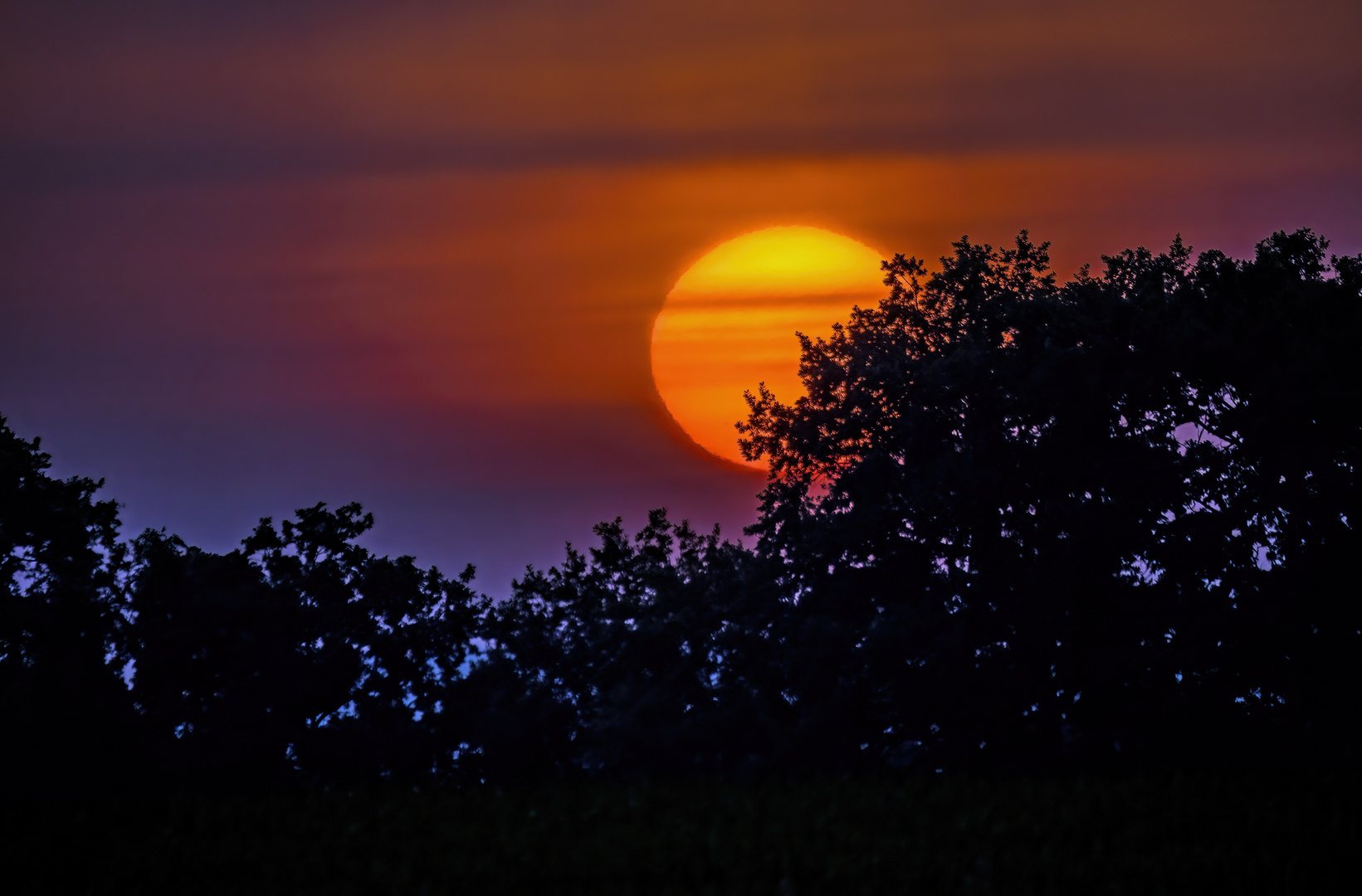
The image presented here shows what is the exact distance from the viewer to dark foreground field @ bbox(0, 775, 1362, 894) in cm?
1398

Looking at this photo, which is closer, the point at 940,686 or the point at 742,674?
the point at 940,686

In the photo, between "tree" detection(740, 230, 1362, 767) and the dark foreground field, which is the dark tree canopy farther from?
the dark foreground field

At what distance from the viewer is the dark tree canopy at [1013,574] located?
116 ft

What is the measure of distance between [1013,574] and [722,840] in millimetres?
23755

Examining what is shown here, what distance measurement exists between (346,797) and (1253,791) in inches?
476

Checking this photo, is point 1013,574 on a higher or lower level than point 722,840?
higher

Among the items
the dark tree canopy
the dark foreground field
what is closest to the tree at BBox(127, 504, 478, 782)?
the dark tree canopy

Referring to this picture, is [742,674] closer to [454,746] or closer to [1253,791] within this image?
[454,746]

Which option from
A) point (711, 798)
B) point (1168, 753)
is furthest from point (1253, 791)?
point (1168, 753)

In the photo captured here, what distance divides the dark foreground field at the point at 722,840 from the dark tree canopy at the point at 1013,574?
15.1m

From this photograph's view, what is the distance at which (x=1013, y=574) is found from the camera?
37.5 metres

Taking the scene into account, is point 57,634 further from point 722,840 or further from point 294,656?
point 722,840

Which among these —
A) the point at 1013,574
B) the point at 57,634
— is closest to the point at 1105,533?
the point at 1013,574

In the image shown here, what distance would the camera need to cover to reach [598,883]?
14.0 meters
